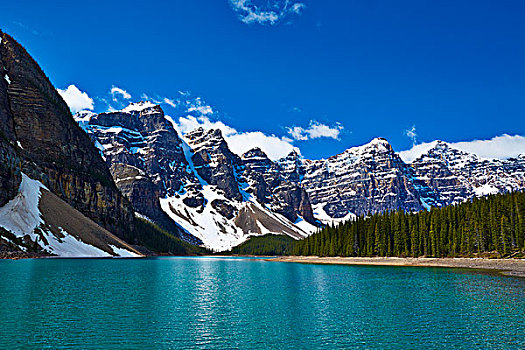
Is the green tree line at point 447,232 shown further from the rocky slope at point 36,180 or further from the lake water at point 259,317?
the rocky slope at point 36,180

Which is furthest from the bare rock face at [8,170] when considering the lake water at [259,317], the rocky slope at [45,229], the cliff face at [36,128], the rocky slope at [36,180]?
the lake water at [259,317]

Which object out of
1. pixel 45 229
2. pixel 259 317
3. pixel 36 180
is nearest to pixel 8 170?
pixel 36 180

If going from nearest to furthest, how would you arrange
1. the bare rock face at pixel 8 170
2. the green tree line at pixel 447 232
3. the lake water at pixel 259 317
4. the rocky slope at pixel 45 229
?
the lake water at pixel 259 317
the green tree line at pixel 447 232
the rocky slope at pixel 45 229
the bare rock face at pixel 8 170

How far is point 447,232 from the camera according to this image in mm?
114250

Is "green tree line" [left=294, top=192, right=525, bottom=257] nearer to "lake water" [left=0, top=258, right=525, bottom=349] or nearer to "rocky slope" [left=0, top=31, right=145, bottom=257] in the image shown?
"lake water" [left=0, top=258, right=525, bottom=349]

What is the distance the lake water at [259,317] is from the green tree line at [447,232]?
182ft

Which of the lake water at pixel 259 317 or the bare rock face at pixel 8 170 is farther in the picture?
the bare rock face at pixel 8 170

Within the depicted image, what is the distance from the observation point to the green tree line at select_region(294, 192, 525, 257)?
319 feet

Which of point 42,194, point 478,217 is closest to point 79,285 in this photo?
point 478,217

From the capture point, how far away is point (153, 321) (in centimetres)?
3092

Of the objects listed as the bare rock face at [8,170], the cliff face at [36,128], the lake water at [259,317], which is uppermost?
the cliff face at [36,128]

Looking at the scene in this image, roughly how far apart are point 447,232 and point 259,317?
97888mm

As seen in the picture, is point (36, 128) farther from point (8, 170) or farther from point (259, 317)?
point (259, 317)

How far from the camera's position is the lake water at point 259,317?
25266 mm
